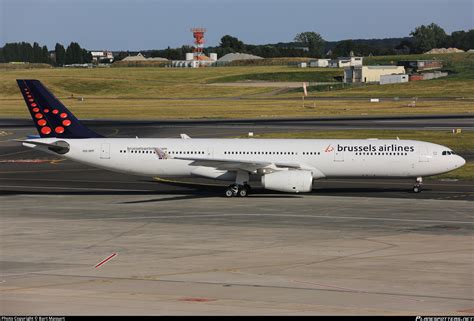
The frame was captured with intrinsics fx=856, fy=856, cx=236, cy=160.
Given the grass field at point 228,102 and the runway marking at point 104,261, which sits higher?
the grass field at point 228,102

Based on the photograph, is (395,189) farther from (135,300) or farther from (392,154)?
(135,300)

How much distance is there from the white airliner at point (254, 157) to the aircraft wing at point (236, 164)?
2.6 inches

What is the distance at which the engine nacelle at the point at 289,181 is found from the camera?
2133 inches

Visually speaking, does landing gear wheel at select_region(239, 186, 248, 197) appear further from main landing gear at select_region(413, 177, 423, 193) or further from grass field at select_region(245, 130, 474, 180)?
grass field at select_region(245, 130, 474, 180)

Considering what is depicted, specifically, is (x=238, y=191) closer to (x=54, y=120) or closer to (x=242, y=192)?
(x=242, y=192)

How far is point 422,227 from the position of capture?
146 ft

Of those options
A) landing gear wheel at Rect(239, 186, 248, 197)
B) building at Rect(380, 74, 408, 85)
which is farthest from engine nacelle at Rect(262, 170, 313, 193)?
building at Rect(380, 74, 408, 85)

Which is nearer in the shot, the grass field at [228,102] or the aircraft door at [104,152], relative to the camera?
the aircraft door at [104,152]

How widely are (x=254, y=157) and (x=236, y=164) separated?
1783 mm

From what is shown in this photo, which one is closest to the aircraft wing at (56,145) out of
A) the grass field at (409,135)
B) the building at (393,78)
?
the grass field at (409,135)

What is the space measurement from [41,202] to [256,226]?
53.4 feet

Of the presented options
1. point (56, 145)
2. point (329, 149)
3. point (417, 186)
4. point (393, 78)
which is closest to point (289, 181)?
point (329, 149)

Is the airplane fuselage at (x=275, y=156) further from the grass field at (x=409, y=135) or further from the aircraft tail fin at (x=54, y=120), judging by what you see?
the grass field at (x=409, y=135)

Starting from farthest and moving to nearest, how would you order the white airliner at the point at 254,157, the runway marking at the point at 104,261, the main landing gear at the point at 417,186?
the main landing gear at the point at 417,186 → the white airliner at the point at 254,157 → the runway marking at the point at 104,261
